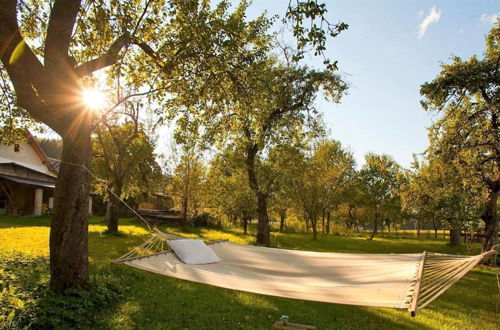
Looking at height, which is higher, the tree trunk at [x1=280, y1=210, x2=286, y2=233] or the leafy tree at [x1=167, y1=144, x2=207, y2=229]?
the leafy tree at [x1=167, y1=144, x2=207, y2=229]

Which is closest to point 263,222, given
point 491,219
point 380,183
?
point 491,219

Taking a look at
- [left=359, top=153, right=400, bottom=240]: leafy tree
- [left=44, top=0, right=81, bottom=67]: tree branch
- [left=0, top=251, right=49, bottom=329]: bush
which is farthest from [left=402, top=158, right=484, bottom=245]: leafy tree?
[left=0, top=251, right=49, bottom=329]: bush

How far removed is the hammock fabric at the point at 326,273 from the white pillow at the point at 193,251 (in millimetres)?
107

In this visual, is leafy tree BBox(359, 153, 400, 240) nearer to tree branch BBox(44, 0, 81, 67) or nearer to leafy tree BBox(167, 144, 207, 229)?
leafy tree BBox(167, 144, 207, 229)

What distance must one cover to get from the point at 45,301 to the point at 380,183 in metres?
26.3

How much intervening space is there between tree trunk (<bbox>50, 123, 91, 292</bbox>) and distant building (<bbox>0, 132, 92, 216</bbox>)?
50.5ft

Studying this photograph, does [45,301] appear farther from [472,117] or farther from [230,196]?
[230,196]

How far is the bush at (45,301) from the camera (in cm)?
371

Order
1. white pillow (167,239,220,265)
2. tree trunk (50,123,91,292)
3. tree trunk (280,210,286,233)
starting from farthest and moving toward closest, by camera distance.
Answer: tree trunk (280,210,286,233) < white pillow (167,239,220,265) < tree trunk (50,123,91,292)

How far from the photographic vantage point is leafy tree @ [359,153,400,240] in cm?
2566

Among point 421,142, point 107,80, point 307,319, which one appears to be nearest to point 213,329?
point 307,319

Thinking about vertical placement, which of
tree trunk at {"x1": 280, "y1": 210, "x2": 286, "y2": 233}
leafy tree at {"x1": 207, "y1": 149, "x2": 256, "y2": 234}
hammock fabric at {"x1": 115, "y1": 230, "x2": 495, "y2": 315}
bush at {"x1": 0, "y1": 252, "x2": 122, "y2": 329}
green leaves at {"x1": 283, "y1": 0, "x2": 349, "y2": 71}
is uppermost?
green leaves at {"x1": 283, "y1": 0, "x2": 349, "y2": 71}

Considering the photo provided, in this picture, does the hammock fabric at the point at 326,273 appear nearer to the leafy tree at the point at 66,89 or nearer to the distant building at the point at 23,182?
the leafy tree at the point at 66,89

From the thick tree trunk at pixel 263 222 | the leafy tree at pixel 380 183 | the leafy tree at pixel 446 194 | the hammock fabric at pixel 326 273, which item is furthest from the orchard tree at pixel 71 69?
the leafy tree at pixel 380 183
